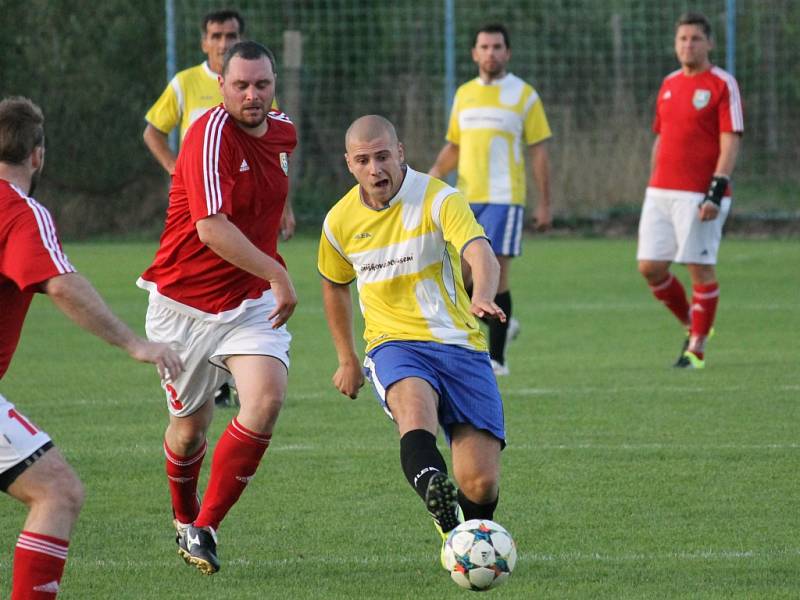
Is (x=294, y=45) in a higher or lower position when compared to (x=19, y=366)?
higher

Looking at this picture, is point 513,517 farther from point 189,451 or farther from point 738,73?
point 738,73

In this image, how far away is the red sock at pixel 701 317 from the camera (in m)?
10.8

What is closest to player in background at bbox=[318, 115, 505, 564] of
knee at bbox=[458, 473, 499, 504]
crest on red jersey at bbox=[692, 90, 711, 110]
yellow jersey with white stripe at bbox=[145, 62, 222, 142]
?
knee at bbox=[458, 473, 499, 504]

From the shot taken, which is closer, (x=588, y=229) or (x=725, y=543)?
(x=725, y=543)

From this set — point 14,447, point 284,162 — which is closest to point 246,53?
point 284,162

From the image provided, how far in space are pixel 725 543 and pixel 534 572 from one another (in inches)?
34.1

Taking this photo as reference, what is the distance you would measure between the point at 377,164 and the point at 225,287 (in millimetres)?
838

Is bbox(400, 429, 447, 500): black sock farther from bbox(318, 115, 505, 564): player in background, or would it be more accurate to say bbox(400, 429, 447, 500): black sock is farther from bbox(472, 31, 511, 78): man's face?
bbox(472, 31, 511, 78): man's face

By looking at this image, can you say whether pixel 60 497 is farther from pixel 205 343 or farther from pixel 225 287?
pixel 225 287

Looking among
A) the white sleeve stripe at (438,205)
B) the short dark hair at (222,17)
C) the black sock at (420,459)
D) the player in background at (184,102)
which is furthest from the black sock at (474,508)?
the short dark hair at (222,17)

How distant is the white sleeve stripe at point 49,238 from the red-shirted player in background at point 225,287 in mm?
1258

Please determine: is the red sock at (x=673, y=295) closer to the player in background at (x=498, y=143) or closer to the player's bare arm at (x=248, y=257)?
the player in background at (x=498, y=143)

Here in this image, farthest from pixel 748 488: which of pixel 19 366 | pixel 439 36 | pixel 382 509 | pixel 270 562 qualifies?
pixel 439 36

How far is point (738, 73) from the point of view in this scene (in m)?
22.4
